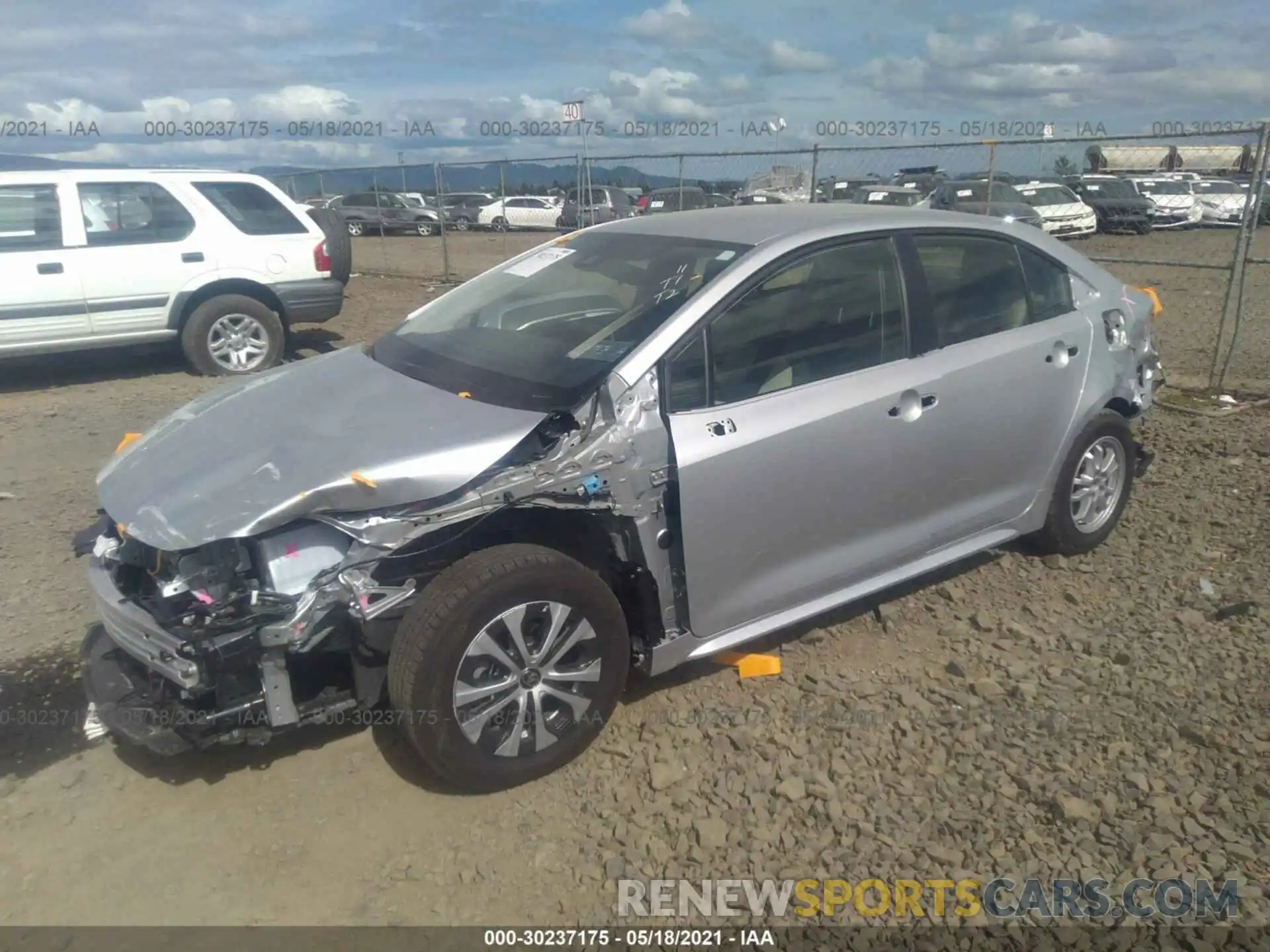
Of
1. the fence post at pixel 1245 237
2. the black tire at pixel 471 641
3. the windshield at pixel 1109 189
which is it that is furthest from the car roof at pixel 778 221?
the windshield at pixel 1109 189

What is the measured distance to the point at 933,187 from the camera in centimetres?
1988

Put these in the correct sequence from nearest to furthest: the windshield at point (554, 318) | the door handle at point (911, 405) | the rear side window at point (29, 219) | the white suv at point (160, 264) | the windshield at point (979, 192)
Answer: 1. the windshield at point (554, 318)
2. the door handle at point (911, 405)
3. the rear side window at point (29, 219)
4. the white suv at point (160, 264)
5. the windshield at point (979, 192)

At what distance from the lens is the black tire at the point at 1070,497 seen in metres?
4.46

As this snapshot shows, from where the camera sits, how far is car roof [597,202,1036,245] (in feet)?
12.5

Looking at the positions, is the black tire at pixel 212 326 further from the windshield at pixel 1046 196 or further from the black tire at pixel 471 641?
the windshield at pixel 1046 196

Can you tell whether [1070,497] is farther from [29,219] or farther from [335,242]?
[29,219]

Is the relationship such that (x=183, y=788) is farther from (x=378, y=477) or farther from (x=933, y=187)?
(x=933, y=187)

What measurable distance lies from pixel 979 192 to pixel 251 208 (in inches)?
571

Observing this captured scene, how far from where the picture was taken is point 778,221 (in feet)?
12.9

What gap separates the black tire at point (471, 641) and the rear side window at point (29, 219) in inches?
283

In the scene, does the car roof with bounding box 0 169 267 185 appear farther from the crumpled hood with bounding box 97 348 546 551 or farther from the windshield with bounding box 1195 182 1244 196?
the windshield with bounding box 1195 182 1244 196

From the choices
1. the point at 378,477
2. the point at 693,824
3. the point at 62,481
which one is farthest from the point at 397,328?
the point at 62,481

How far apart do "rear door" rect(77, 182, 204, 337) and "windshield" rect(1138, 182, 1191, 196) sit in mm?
23594

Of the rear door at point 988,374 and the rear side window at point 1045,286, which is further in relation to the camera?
the rear side window at point 1045,286
